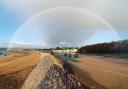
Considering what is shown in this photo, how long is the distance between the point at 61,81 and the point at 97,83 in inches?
137

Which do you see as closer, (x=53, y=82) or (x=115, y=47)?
(x=53, y=82)

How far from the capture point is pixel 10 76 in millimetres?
21562

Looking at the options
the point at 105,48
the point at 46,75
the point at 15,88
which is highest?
the point at 105,48

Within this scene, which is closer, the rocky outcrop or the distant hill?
the rocky outcrop

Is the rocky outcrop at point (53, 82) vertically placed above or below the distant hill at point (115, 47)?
below

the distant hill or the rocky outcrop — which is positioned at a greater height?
the distant hill

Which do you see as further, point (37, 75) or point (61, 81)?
point (37, 75)

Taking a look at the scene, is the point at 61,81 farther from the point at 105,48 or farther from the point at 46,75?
the point at 105,48

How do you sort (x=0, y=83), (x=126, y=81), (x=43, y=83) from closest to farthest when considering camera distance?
(x=43, y=83)
(x=126, y=81)
(x=0, y=83)

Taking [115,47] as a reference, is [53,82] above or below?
below

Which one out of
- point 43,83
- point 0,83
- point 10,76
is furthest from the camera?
point 10,76

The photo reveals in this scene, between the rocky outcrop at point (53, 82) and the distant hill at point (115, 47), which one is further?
the distant hill at point (115, 47)

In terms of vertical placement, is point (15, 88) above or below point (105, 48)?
below

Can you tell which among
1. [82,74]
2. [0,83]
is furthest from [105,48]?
[0,83]
